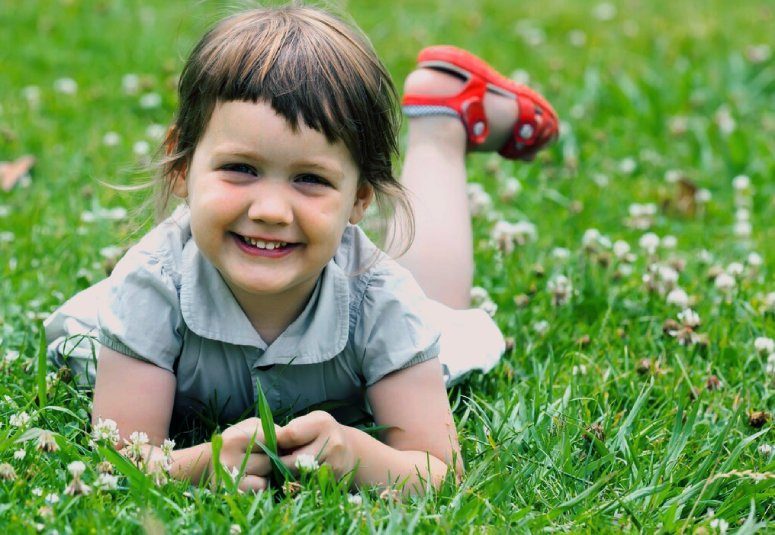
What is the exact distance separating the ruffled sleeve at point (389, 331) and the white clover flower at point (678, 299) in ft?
3.25

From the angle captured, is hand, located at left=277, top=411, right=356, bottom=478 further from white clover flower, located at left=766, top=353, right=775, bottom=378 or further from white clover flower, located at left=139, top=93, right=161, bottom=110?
white clover flower, located at left=139, top=93, right=161, bottom=110

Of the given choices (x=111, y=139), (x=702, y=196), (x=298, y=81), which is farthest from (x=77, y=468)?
(x=702, y=196)

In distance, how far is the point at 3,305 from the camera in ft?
10.1

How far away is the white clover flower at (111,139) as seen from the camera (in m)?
4.35

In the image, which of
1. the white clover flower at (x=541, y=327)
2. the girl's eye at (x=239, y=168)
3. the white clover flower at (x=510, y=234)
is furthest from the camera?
the white clover flower at (x=510, y=234)

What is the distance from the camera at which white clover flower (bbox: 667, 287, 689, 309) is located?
3.28m

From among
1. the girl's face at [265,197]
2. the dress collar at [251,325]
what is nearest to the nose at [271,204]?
the girl's face at [265,197]

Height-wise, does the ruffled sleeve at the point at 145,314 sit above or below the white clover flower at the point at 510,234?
above

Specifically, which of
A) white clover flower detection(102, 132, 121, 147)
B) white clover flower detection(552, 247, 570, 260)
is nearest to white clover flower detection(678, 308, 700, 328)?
white clover flower detection(552, 247, 570, 260)

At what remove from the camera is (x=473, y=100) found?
3.50 metres

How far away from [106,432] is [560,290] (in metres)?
1.50

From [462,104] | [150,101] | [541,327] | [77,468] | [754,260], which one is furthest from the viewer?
[150,101]

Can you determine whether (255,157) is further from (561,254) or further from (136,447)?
(561,254)

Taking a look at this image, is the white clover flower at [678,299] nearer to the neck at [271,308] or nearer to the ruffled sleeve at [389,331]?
the ruffled sleeve at [389,331]
